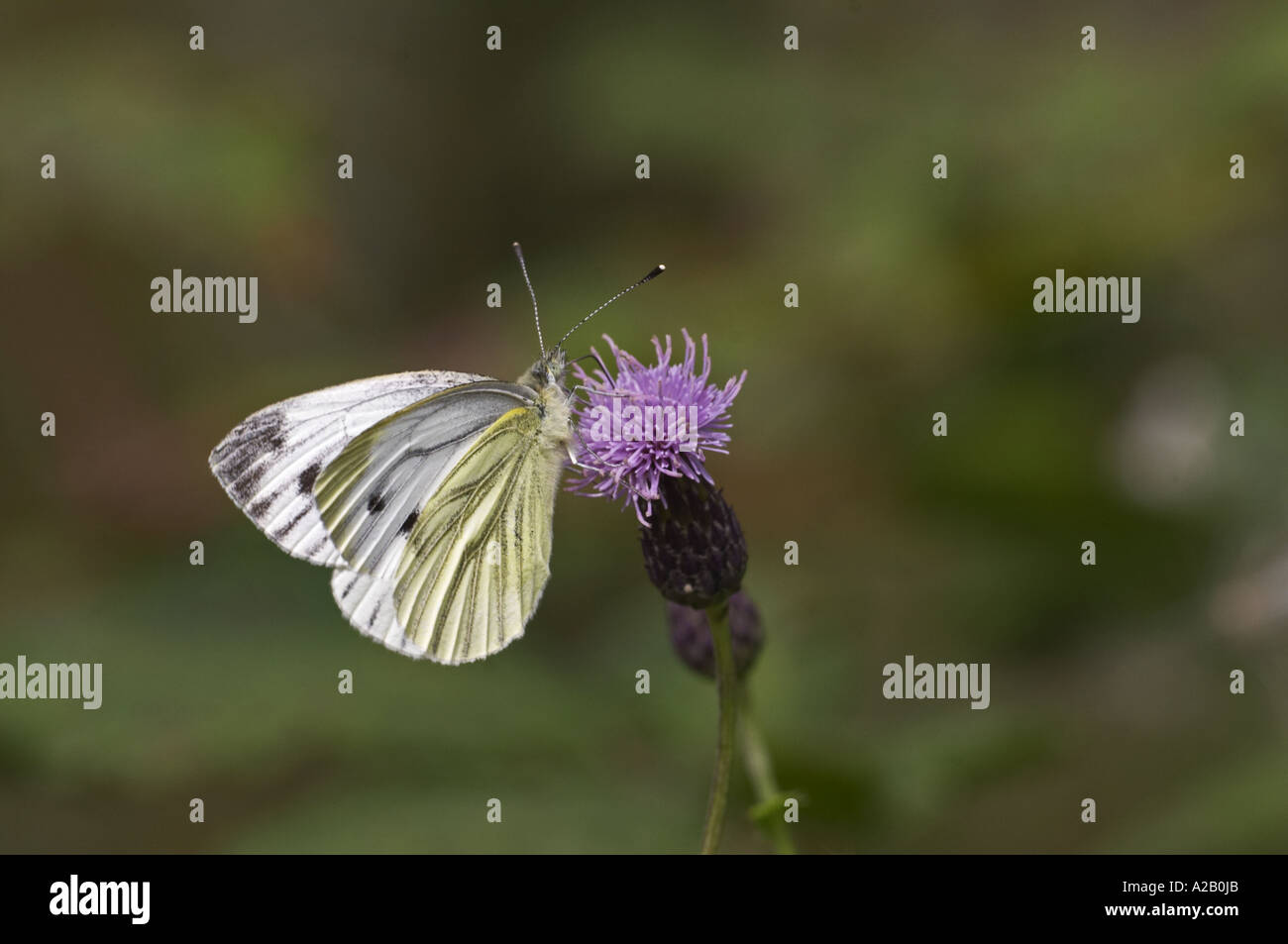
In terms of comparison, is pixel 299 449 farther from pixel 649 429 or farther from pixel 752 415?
pixel 752 415

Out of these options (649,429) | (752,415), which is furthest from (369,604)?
(752,415)

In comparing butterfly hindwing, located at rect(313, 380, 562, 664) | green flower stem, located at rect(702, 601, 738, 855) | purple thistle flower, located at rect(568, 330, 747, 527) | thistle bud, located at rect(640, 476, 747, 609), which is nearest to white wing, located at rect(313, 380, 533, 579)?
butterfly hindwing, located at rect(313, 380, 562, 664)

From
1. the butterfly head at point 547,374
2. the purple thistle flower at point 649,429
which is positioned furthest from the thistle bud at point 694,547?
the butterfly head at point 547,374

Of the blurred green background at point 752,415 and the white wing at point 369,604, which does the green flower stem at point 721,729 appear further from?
the white wing at point 369,604

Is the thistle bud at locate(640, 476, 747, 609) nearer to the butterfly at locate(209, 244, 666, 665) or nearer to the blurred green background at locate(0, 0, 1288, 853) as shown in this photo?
the butterfly at locate(209, 244, 666, 665)

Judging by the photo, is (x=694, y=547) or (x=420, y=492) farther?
(x=420, y=492)

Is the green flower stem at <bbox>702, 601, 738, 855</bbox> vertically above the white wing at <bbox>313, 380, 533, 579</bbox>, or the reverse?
the white wing at <bbox>313, 380, 533, 579</bbox>
